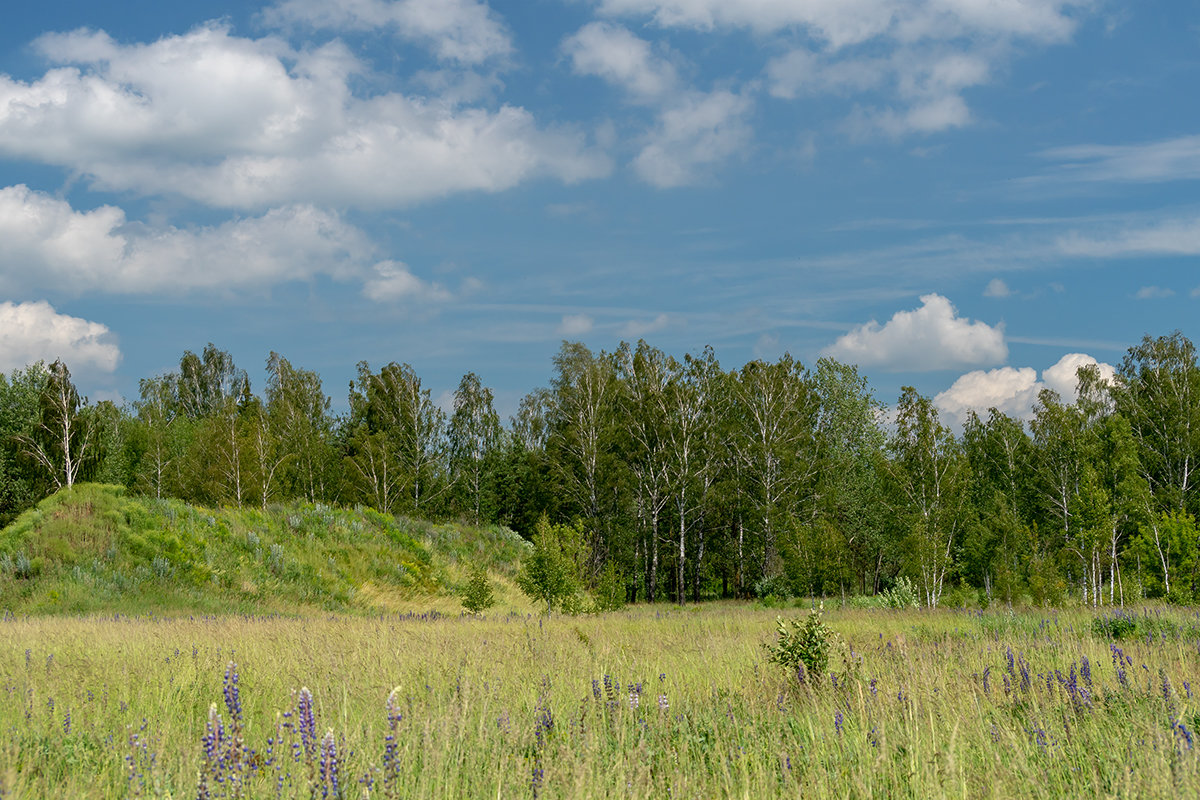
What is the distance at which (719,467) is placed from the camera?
41.7 metres

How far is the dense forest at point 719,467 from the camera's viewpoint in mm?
32000

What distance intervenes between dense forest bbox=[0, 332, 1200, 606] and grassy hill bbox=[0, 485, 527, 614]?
10.9 meters

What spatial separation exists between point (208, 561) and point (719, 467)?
2686 centimetres

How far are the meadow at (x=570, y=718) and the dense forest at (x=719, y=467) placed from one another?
21.5 metres

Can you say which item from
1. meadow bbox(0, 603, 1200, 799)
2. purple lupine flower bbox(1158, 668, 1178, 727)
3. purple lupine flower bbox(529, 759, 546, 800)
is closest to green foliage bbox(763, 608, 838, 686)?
meadow bbox(0, 603, 1200, 799)

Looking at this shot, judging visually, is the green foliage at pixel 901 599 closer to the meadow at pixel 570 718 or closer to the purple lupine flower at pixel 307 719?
the meadow at pixel 570 718

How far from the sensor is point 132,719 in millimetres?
5738

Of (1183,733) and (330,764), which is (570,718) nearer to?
(330,764)

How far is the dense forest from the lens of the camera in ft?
105

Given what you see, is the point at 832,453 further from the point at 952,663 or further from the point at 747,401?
the point at 952,663

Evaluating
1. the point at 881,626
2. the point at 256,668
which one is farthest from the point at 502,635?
the point at 881,626

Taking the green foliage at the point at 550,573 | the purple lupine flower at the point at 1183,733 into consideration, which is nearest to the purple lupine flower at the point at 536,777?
the purple lupine flower at the point at 1183,733

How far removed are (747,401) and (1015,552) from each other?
1408cm

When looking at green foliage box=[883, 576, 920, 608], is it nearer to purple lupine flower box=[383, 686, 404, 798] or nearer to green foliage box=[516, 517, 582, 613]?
green foliage box=[516, 517, 582, 613]
